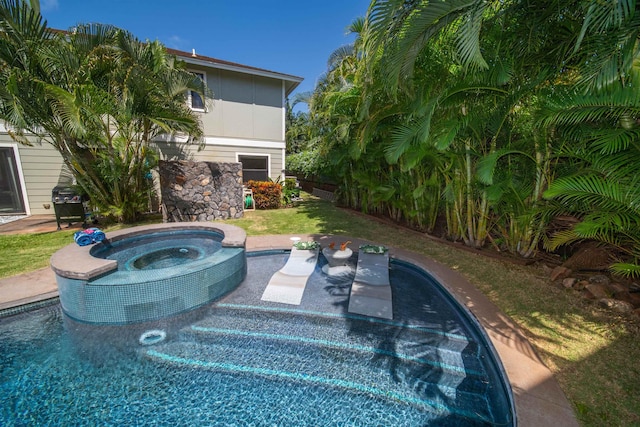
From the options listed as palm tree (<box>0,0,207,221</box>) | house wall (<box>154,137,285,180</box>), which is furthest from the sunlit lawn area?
house wall (<box>154,137,285,180</box>)

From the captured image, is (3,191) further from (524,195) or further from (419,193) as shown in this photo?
(524,195)

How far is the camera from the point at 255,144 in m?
12.2

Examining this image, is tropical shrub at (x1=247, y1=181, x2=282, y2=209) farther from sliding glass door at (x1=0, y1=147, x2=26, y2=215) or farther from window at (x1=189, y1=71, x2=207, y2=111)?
sliding glass door at (x1=0, y1=147, x2=26, y2=215)

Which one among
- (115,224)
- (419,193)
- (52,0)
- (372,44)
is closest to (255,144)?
(115,224)

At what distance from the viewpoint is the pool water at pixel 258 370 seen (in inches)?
89.9

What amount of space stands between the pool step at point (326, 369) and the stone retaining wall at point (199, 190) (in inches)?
255

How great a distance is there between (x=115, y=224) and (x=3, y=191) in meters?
5.18

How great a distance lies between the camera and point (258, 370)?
2771mm

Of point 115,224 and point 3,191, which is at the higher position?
point 3,191

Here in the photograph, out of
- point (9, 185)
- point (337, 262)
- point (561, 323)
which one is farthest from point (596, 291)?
point (9, 185)

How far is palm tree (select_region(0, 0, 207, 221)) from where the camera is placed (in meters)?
5.72

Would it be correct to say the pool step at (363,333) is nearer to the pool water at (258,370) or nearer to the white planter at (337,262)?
the pool water at (258,370)

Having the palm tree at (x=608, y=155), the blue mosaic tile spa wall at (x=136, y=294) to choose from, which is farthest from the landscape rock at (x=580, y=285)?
the blue mosaic tile spa wall at (x=136, y=294)

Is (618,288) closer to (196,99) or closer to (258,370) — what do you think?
(258,370)
